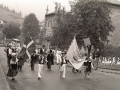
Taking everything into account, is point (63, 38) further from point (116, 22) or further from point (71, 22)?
point (116, 22)

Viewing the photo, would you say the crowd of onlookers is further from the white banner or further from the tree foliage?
the tree foliage

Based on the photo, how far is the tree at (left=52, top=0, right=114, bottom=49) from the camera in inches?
1062

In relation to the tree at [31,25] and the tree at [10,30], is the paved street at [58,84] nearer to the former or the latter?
the tree at [31,25]

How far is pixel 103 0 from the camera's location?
27.8 metres

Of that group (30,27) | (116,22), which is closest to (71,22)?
(116,22)

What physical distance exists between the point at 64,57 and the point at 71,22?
47.6 ft

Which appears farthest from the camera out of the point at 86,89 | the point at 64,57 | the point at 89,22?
the point at 89,22

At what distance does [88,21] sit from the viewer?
27641 millimetres

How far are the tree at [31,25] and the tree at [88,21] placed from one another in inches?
2845

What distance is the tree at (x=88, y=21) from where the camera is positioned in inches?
1062

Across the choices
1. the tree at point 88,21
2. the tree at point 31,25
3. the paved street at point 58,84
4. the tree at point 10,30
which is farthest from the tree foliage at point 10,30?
the paved street at point 58,84

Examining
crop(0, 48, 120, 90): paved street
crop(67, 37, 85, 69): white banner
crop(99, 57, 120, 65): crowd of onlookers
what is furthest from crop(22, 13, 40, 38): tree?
crop(0, 48, 120, 90): paved street

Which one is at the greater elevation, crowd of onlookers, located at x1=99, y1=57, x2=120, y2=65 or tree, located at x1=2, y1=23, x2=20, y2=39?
tree, located at x1=2, y1=23, x2=20, y2=39

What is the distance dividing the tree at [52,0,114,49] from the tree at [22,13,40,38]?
72272 millimetres
